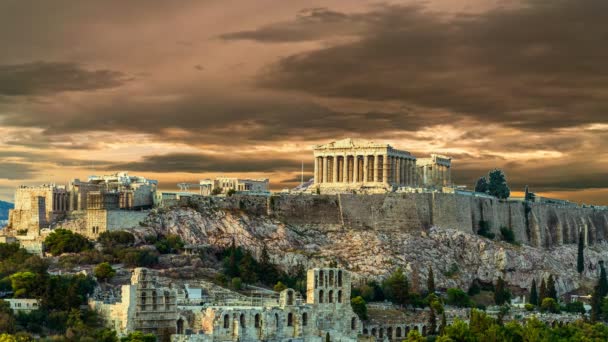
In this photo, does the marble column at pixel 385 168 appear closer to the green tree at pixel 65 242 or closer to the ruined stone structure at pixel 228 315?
the green tree at pixel 65 242

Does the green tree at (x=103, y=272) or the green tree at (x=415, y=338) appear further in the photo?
the green tree at (x=103, y=272)

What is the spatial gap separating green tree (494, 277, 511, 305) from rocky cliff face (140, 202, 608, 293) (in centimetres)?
417

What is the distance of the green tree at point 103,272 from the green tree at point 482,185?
77967 millimetres

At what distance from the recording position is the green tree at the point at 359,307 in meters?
114

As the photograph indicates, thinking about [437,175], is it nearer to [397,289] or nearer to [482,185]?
[482,185]

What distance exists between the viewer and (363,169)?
155875 mm

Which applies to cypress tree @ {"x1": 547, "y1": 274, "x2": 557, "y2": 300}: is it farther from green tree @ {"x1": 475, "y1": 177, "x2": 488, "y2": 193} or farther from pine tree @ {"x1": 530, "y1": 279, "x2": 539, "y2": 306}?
green tree @ {"x1": 475, "y1": 177, "x2": 488, "y2": 193}

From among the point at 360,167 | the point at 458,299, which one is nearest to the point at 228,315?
the point at 458,299

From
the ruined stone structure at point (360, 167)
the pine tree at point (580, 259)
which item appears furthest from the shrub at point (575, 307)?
the ruined stone structure at point (360, 167)

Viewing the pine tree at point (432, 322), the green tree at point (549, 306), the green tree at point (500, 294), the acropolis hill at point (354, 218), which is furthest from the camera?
the green tree at point (500, 294)

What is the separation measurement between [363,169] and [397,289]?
111ft

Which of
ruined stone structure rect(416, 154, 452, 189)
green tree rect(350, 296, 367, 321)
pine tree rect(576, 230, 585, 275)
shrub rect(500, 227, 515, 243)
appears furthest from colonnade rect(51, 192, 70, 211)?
pine tree rect(576, 230, 585, 275)

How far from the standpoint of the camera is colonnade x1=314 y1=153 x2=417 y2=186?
155 m

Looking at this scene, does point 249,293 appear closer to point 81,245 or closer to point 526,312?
point 81,245
